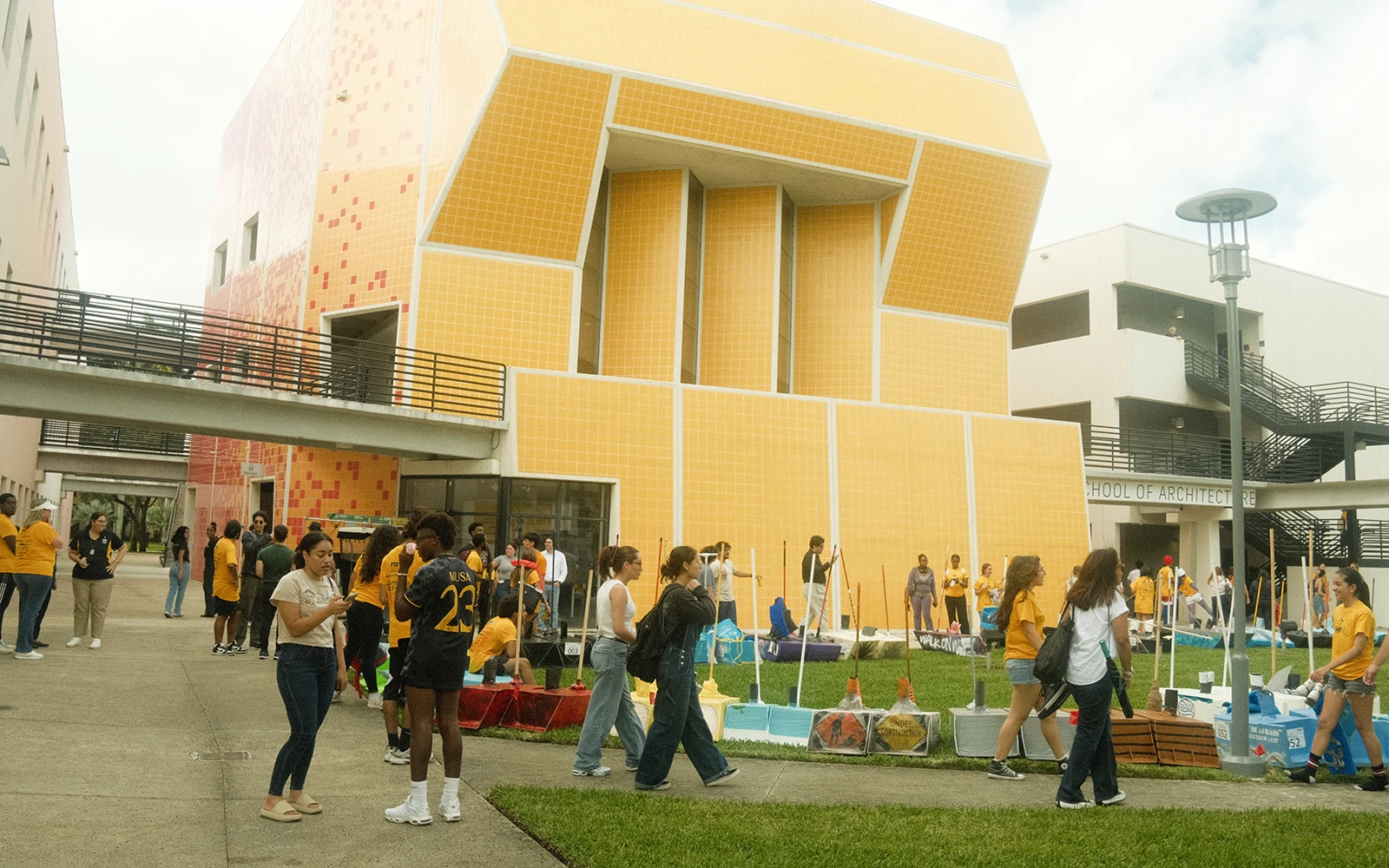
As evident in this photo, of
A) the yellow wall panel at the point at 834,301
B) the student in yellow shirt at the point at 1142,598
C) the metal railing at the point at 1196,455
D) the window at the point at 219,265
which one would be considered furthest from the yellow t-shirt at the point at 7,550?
the metal railing at the point at 1196,455

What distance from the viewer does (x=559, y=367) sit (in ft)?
70.5

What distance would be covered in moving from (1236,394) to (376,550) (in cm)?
733

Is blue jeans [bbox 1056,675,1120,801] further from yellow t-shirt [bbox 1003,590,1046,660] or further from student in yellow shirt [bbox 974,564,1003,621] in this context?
student in yellow shirt [bbox 974,564,1003,621]

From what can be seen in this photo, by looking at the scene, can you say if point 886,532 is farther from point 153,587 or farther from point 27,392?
point 153,587

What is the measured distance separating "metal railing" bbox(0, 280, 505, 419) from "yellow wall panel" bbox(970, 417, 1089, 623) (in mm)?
10732

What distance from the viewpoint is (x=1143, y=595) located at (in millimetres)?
21500

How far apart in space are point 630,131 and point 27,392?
11.3 meters

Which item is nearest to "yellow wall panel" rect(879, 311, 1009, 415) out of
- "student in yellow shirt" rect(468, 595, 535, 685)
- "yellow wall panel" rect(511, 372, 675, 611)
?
"yellow wall panel" rect(511, 372, 675, 611)

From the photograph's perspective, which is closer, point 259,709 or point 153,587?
point 259,709

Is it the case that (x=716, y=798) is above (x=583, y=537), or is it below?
below

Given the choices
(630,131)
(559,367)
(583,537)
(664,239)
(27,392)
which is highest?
(630,131)

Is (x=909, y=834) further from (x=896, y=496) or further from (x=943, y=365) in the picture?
(x=943, y=365)

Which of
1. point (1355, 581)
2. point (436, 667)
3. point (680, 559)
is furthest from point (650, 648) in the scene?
point (1355, 581)

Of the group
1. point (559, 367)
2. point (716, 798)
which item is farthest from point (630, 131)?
point (716, 798)
